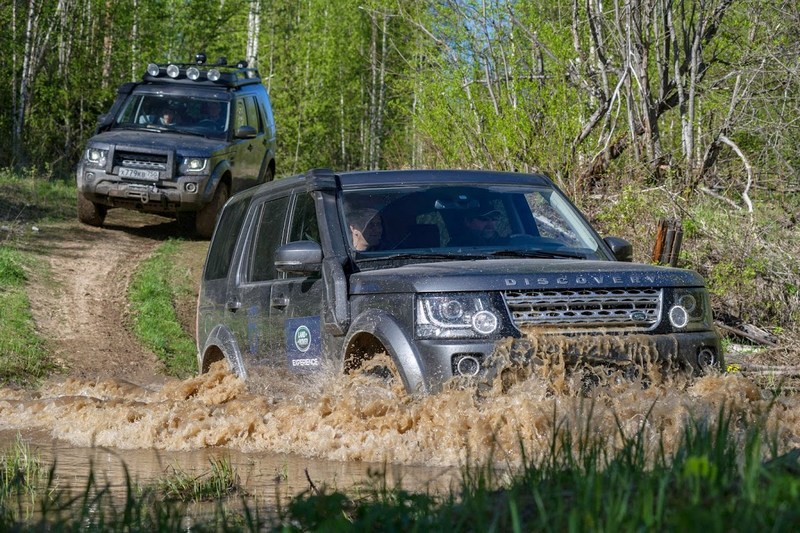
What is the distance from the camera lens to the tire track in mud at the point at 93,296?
1171 centimetres

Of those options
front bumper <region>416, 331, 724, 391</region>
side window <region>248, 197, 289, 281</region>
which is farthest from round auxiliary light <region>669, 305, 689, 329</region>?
side window <region>248, 197, 289, 281</region>

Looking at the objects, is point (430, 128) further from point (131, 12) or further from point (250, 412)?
point (131, 12)

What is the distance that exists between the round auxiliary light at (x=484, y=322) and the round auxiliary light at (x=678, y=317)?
951 mm

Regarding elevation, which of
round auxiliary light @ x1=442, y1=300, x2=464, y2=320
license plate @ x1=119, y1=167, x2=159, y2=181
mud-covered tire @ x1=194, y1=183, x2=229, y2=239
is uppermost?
license plate @ x1=119, y1=167, x2=159, y2=181

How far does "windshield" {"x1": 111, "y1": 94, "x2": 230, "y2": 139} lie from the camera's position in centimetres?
1748

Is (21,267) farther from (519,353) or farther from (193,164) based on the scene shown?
(519,353)

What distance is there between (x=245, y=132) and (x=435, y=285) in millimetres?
11786

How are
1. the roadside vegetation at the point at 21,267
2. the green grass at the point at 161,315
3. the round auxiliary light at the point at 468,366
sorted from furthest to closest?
the green grass at the point at 161,315
the roadside vegetation at the point at 21,267
the round auxiliary light at the point at 468,366

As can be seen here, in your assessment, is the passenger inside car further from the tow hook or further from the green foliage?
the tow hook

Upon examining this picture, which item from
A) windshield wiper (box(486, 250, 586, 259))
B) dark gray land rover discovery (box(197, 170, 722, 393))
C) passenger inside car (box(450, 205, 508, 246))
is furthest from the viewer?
passenger inside car (box(450, 205, 508, 246))

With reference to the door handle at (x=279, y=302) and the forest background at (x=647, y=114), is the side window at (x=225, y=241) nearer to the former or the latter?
the door handle at (x=279, y=302)

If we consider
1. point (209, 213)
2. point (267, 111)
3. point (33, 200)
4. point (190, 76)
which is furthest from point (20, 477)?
point (33, 200)

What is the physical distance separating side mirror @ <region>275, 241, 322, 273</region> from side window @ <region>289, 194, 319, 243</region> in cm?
31

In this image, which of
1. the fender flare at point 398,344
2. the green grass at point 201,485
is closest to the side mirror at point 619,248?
the fender flare at point 398,344
